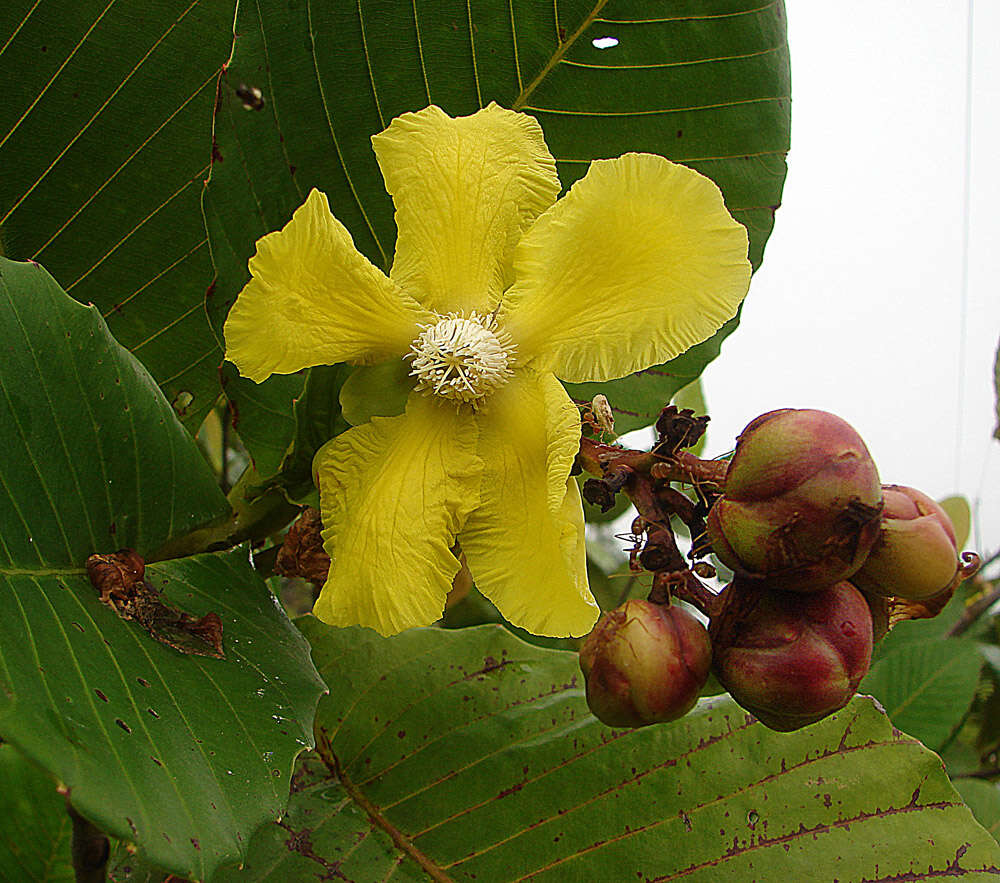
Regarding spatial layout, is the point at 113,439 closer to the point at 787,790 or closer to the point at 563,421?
the point at 563,421

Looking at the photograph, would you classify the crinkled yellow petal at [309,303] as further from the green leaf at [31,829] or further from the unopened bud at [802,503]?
the green leaf at [31,829]

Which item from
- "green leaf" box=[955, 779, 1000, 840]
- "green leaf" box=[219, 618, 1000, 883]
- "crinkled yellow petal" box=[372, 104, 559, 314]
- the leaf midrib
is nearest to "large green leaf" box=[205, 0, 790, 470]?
the leaf midrib

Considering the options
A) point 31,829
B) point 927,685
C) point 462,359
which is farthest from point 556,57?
point 927,685

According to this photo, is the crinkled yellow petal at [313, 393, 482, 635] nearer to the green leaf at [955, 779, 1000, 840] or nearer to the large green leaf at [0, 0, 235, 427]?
the large green leaf at [0, 0, 235, 427]

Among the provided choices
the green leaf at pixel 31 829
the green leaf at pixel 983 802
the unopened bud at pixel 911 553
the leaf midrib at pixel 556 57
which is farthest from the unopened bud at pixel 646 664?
the green leaf at pixel 983 802

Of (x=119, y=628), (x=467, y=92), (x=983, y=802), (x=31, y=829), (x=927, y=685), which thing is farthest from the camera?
(x=927, y=685)

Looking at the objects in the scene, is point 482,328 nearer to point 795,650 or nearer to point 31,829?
point 795,650
